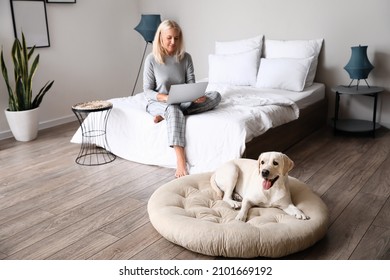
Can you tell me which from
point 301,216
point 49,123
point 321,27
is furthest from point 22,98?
point 321,27

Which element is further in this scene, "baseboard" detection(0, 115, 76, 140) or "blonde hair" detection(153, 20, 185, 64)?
"baseboard" detection(0, 115, 76, 140)

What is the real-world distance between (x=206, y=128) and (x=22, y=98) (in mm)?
2016

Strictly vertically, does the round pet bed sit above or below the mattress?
below

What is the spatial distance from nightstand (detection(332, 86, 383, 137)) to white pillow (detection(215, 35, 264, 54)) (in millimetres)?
1027

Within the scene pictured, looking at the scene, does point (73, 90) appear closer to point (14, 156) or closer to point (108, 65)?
point (108, 65)

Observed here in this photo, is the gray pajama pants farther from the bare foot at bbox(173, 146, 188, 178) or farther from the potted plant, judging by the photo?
the potted plant

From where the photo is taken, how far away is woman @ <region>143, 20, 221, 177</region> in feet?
9.38

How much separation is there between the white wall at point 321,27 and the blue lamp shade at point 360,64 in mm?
307

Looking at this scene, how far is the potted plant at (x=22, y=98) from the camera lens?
3.66m

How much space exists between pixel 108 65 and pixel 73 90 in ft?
2.07

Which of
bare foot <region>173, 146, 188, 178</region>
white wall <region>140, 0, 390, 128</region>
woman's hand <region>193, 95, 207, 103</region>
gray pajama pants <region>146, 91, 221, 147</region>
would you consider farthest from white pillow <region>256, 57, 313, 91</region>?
bare foot <region>173, 146, 188, 178</region>

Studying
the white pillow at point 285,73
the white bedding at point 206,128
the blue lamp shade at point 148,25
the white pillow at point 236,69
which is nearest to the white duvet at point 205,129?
the white bedding at point 206,128

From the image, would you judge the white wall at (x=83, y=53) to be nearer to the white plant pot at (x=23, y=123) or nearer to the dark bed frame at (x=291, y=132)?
the white plant pot at (x=23, y=123)

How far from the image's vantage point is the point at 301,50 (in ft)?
13.1
